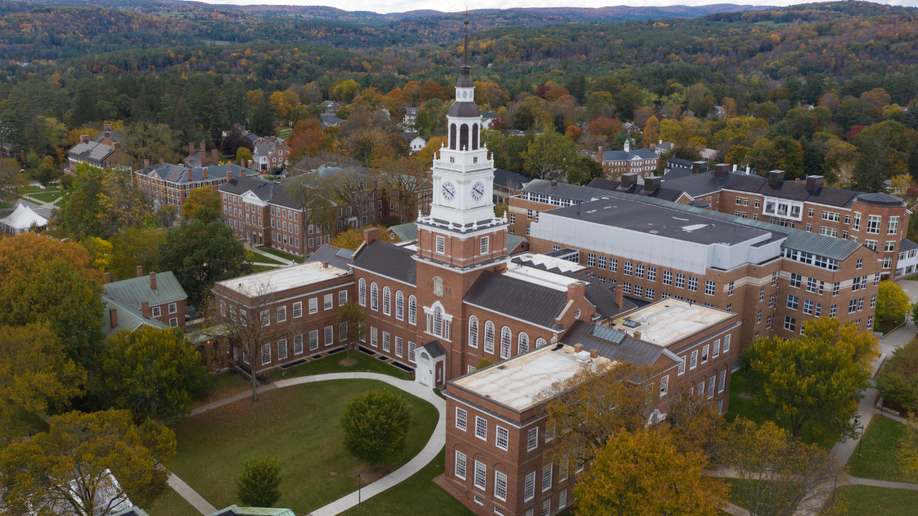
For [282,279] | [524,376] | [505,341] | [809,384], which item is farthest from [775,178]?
[282,279]

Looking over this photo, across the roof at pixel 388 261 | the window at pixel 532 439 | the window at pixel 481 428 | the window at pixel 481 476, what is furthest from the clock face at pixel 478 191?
the window at pixel 481 476

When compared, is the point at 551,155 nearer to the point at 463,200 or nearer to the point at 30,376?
the point at 463,200

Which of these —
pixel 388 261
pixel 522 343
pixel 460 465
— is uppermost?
pixel 388 261

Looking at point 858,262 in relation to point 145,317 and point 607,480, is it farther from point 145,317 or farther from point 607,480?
point 145,317

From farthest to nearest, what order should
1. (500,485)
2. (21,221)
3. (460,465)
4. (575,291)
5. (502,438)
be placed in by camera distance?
(21,221) < (575,291) < (460,465) < (500,485) < (502,438)

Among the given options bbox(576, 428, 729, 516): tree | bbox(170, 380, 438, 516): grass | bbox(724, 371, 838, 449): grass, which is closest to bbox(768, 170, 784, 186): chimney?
bbox(724, 371, 838, 449): grass

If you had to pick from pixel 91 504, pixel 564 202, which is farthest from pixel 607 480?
pixel 564 202

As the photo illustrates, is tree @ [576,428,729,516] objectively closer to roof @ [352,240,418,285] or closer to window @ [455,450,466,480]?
window @ [455,450,466,480]

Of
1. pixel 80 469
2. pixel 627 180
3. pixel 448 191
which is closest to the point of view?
pixel 80 469
